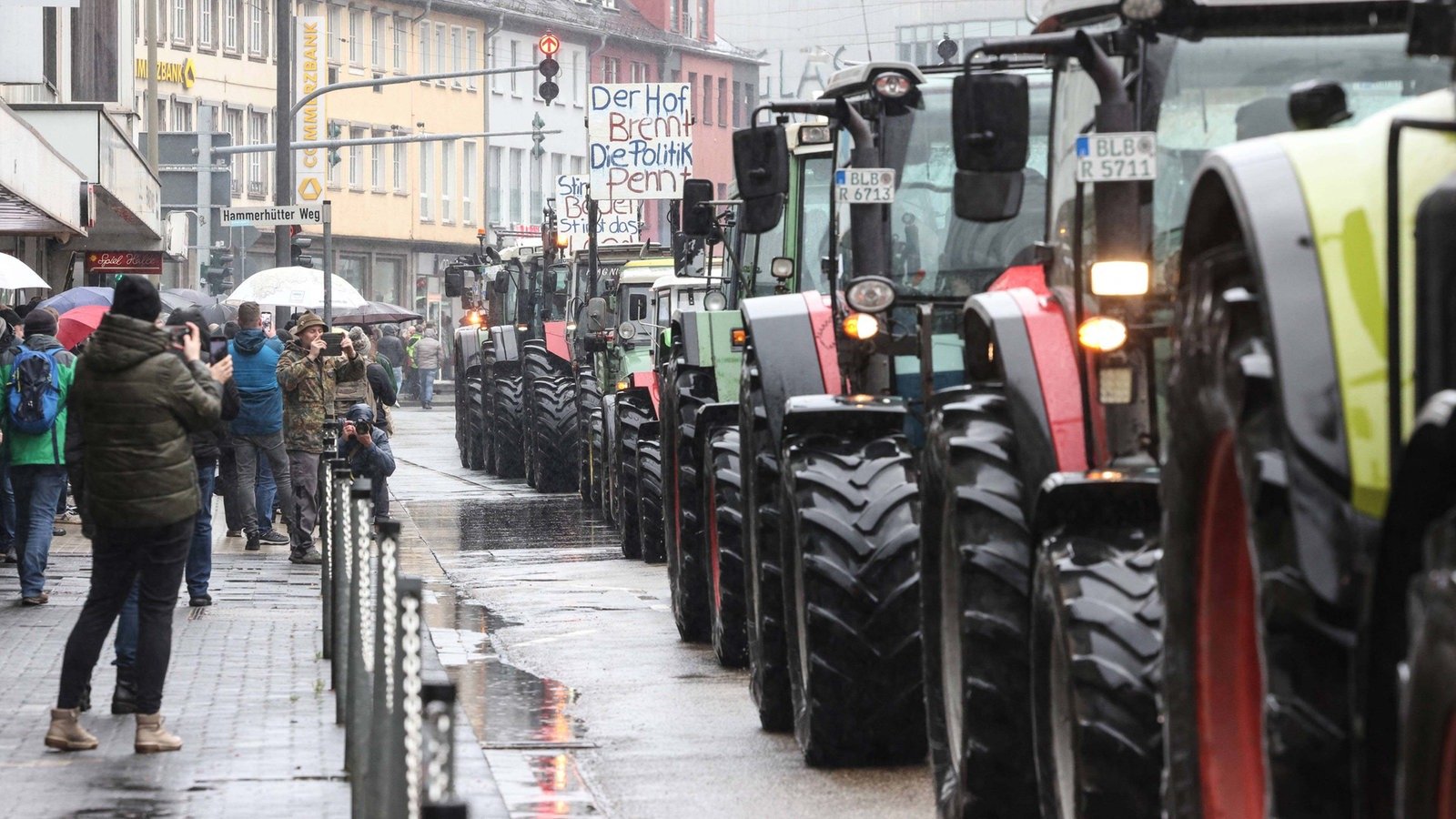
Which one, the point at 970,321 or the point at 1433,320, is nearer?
the point at 1433,320

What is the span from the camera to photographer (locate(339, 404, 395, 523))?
66.1 ft

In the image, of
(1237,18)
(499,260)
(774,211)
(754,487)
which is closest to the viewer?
(1237,18)

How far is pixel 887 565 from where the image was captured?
858cm

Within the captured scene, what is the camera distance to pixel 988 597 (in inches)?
265

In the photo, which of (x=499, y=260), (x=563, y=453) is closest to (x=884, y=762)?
(x=563, y=453)

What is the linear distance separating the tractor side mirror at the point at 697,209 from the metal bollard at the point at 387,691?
8.60 metres

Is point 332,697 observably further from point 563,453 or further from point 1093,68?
point 563,453

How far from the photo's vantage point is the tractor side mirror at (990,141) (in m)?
7.39

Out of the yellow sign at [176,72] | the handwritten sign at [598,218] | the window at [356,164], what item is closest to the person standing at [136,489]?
the handwritten sign at [598,218]

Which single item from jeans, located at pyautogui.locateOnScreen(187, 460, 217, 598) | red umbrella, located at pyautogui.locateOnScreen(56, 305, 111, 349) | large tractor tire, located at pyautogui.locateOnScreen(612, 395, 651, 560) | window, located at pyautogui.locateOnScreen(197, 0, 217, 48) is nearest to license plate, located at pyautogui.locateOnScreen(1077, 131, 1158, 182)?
jeans, located at pyautogui.locateOnScreen(187, 460, 217, 598)

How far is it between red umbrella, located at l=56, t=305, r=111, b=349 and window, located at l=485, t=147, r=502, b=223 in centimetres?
6255

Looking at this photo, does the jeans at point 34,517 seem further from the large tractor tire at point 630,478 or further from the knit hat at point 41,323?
the large tractor tire at point 630,478

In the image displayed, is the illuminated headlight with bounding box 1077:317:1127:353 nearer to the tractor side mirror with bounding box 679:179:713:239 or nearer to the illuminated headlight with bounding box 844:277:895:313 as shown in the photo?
the illuminated headlight with bounding box 844:277:895:313

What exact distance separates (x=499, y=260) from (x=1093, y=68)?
93.2ft
